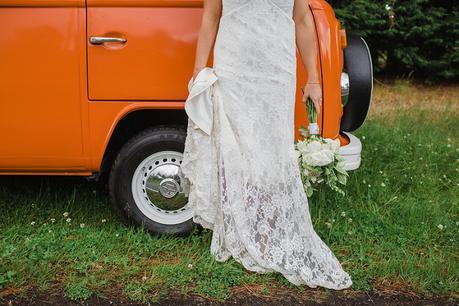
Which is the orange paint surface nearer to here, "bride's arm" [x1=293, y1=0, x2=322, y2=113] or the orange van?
the orange van

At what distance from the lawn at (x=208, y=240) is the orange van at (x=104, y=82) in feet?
1.23

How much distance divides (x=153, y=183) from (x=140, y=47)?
83 cm

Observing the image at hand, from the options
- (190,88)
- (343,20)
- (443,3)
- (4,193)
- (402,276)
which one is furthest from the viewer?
(443,3)

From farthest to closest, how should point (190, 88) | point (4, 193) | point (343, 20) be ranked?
point (343, 20) → point (4, 193) → point (190, 88)

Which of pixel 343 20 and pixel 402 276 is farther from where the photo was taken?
pixel 343 20

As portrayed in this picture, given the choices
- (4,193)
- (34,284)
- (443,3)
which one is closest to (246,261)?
(34,284)

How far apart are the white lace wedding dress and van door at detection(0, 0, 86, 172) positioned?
727 millimetres

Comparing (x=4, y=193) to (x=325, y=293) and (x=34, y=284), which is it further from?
(x=325, y=293)

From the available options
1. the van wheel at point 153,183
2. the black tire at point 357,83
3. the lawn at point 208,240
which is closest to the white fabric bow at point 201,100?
the van wheel at point 153,183

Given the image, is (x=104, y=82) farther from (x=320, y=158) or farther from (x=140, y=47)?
(x=320, y=158)

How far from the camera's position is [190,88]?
304cm

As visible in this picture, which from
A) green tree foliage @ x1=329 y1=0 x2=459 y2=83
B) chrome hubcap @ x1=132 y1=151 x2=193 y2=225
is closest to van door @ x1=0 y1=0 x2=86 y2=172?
chrome hubcap @ x1=132 y1=151 x2=193 y2=225

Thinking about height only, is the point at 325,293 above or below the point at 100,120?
below

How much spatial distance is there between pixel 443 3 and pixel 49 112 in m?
6.95
